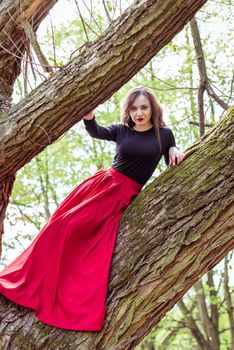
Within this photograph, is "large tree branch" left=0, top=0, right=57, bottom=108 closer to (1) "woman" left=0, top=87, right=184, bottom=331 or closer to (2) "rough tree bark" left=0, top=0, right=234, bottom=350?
(2) "rough tree bark" left=0, top=0, right=234, bottom=350

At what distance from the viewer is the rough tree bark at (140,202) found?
8.75 ft

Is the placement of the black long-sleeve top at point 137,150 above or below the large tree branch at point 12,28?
below

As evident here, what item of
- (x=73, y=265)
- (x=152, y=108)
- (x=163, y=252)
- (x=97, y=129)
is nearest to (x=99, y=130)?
(x=97, y=129)

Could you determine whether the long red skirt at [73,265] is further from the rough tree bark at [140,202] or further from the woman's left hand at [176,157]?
the woman's left hand at [176,157]

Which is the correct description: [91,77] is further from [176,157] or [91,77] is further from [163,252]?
[163,252]

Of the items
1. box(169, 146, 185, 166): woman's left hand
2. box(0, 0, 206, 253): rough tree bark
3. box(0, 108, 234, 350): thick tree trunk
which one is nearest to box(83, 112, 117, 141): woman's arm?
box(0, 0, 206, 253): rough tree bark

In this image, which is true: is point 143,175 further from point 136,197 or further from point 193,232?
point 193,232

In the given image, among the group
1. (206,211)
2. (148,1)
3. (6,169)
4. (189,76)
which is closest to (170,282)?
(206,211)

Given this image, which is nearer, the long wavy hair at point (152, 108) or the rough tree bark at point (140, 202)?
the rough tree bark at point (140, 202)

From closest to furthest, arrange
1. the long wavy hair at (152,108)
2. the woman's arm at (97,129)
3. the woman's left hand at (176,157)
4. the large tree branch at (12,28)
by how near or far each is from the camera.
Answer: the woman's left hand at (176,157) < the woman's arm at (97,129) < the long wavy hair at (152,108) < the large tree branch at (12,28)

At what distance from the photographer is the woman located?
112 inches

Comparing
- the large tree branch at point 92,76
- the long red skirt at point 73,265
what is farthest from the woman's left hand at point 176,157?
the large tree branch at point 92,76

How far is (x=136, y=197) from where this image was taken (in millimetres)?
3051

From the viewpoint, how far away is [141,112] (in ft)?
11.2
